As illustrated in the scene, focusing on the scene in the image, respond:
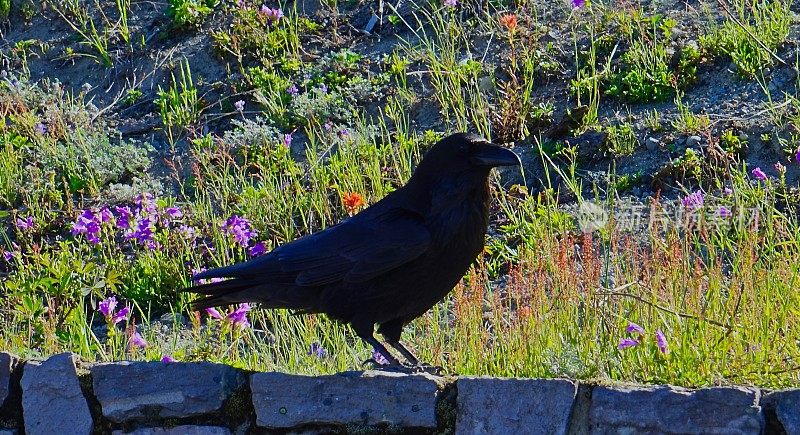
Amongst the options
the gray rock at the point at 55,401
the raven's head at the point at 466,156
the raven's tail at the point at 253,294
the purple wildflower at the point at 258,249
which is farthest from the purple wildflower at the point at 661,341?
the purple wildflower at the point at 258,249

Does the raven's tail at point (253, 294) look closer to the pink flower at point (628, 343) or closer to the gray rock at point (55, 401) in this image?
the gray rock at point (55, 401)

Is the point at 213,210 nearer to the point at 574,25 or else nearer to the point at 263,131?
the point at 263,131

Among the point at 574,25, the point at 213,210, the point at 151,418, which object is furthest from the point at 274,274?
the point at 574,25

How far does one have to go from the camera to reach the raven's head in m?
4.78

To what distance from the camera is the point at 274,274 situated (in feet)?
16.0

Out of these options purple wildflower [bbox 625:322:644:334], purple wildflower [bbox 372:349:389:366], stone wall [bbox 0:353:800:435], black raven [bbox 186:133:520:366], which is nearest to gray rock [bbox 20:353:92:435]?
stone wall [bbox 0:353:800:435]

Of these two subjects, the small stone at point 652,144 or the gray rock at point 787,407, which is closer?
the gray rock at point 787,407

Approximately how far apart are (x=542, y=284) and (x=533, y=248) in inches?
42.8

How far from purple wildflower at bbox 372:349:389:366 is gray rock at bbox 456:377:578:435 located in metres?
0.97

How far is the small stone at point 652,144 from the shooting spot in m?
6.52

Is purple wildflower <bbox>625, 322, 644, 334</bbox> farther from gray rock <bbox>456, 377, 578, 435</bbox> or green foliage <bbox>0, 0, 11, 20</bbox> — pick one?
green foliage <bbox>0, 0, 11, 20</bbox>

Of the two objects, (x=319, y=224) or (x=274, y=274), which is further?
(x=319, y=224)

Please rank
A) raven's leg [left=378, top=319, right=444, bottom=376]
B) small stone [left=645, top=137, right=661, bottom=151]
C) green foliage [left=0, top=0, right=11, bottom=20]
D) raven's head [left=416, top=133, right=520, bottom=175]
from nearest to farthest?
1. raven's head [left=416, top=133, right=520, bottom=175]
2. raven's leg [left=378, top=319, right=444, bottom=376]
3. small stone [left=645, top=137, right=661, bottom=151]
4. green foliage [left=0, top=0, right=11, bottom=20]

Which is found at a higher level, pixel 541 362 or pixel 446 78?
pixel 446 78
